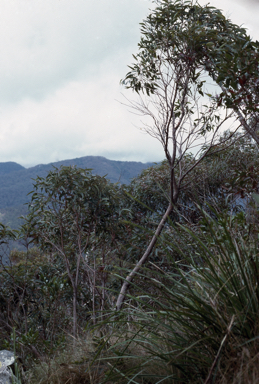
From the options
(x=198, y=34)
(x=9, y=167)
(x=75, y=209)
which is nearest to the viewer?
(x=198, y=34)

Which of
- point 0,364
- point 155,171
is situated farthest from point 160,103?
point 155,171

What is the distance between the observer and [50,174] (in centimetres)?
315

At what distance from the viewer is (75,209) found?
10.8 feet

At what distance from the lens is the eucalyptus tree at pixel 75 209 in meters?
3.13

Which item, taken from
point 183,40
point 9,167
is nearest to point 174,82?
point 183,40

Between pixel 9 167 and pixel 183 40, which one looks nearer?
pixel 183 40

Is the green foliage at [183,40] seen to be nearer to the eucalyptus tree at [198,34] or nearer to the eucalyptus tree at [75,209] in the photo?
the eucalyptus tree at [198,34]

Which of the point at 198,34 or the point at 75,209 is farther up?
the point at 198,34

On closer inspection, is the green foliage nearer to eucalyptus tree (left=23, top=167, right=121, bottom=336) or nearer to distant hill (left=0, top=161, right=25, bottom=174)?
eucalyptus tree (left=23, top=167, right=121, bottom=336)

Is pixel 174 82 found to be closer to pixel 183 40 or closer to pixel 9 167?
pixel 183 40

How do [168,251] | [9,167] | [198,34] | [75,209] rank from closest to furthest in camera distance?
[168,251], [198,34], [75,209], [9,167]

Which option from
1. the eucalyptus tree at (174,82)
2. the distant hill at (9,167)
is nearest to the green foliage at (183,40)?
the eucalyptus tree at (174,82)

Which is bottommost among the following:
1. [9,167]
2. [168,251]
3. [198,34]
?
[168,251]

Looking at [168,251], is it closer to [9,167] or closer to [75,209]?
[75,209]
